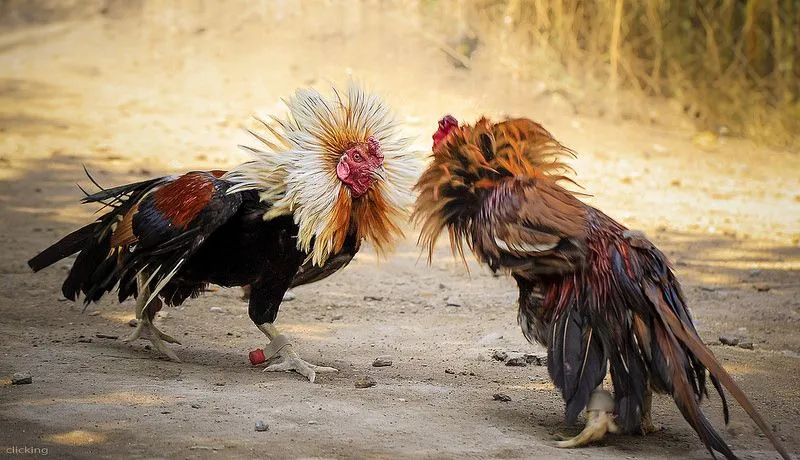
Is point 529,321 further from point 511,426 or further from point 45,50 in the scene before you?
point 45,50

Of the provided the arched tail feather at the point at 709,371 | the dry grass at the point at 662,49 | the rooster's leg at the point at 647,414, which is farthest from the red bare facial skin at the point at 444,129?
the dry grass at the point at 662,49

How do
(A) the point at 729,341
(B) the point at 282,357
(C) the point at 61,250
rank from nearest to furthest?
(B) the point at 282,357, (C) the point at 61,250, (A) the point at 729,341

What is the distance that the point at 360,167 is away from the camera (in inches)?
210

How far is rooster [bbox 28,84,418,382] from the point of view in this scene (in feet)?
17.0

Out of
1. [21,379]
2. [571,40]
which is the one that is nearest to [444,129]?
[21,379]

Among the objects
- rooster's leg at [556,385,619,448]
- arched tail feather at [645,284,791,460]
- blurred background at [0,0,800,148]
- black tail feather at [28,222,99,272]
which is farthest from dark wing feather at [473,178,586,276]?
blurred background at [0,0,800,148]

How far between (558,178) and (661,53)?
410 inches

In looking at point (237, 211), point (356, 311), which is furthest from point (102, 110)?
point (237, 211)

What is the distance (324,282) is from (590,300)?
3.71 meters

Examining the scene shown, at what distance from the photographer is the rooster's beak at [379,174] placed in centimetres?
536

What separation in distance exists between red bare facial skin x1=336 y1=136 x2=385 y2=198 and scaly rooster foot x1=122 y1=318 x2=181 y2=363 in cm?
142

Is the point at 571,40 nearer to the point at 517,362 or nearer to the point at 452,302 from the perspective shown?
the point at 452,302

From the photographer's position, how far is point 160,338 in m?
5.74

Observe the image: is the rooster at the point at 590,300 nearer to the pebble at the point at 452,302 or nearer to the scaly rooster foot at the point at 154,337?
the scaly rooster foot at the point at 154,337
